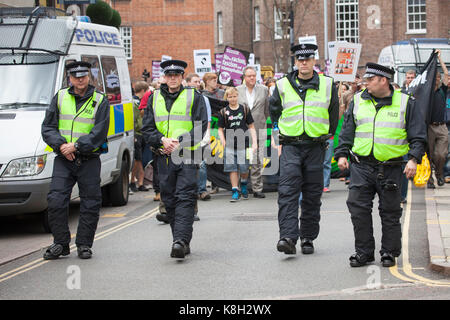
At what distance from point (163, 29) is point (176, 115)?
5249 centimetres

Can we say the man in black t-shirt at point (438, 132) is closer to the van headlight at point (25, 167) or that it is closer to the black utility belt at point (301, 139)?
the black utility belt at point (301, 139)

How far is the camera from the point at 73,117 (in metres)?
8.82

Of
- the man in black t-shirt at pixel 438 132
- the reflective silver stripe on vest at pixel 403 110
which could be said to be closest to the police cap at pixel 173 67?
the reflective silver stripe on vest at pixel 403 110

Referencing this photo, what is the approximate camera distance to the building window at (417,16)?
5109cm

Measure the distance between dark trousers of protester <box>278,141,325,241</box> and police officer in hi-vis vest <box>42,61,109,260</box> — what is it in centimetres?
194

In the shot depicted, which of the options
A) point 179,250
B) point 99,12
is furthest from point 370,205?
point 99,12

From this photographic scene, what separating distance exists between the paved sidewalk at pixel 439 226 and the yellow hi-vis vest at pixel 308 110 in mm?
1612

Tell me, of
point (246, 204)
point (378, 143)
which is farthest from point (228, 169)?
point (378, 143)

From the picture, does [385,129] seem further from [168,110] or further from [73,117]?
[73,117]

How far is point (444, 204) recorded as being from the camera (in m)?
12.3

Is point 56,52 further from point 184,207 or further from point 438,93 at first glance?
point 438,93

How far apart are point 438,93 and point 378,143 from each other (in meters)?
6.92

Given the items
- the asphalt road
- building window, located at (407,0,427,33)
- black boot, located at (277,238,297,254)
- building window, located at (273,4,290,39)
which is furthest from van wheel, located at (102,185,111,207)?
building window, located at (407,0,427,33)

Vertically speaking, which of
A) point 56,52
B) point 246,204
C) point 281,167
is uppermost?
point 56,52
